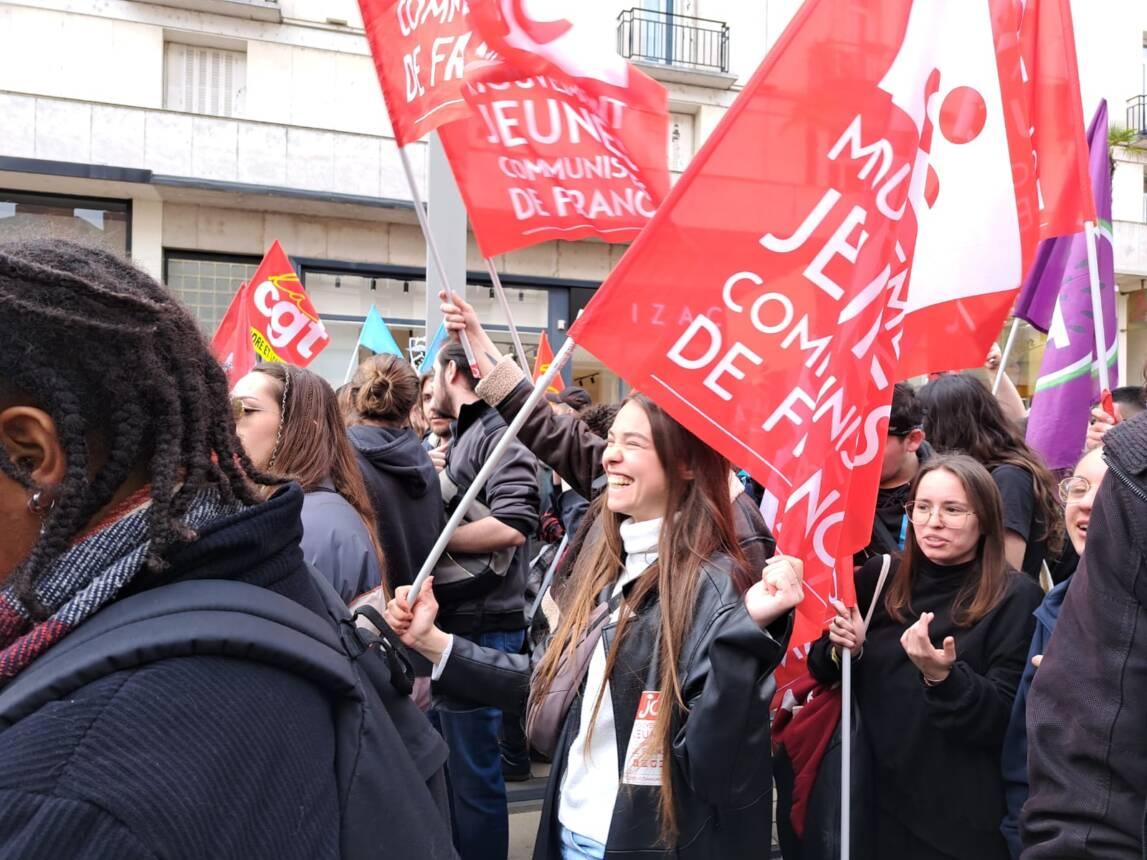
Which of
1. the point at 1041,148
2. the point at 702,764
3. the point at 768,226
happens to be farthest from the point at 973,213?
the point at 702,764

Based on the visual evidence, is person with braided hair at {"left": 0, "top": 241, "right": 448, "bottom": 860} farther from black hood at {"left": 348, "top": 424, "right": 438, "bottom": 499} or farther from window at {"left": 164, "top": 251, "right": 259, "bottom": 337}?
window at {"left": 164, "top": 251, "right": 259, "bottom": 337}

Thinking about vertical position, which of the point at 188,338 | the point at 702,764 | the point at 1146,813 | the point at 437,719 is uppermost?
the point at 188,338

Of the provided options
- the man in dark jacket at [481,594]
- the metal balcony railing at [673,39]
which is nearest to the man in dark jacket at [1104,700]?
the man in dark jacket at [481,594]

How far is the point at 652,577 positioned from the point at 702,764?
42 centimetres

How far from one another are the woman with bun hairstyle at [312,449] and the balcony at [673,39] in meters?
15.1

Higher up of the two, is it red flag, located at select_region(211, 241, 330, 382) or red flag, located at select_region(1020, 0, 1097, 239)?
red flag, located at select_region(1020, 0, 1097, 239)

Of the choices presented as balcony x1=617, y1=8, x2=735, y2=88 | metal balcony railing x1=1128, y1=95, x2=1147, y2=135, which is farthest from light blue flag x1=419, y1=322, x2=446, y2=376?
metal balcony railing x1=1128, y1=95, x2=1147, y2=135

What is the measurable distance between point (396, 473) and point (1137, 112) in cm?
2074

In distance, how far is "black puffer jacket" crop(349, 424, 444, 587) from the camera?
3.32m

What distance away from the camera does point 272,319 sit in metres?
6.80

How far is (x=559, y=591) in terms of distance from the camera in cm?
265

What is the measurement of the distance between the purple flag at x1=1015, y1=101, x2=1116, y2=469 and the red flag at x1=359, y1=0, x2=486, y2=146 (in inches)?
104

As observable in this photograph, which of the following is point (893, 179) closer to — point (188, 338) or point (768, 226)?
point (768, 226)

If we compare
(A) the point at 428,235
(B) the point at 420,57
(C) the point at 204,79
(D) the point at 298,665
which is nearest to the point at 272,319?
(B) the point at 420,57
